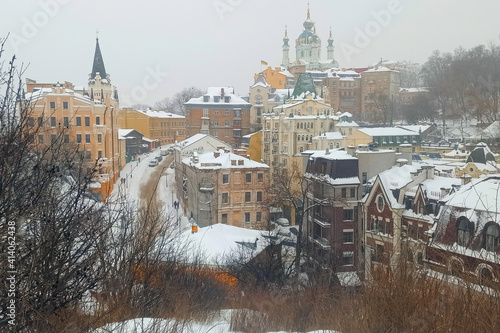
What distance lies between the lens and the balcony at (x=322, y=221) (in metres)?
22.4

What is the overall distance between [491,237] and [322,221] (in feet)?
32.5

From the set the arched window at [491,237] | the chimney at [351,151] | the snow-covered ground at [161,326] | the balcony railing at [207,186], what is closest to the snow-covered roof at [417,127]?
the chimney at [351,151]

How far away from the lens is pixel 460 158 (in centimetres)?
3338

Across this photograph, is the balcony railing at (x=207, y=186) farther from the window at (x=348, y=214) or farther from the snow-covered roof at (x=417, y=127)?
the snow-covered roof at (x=417, y=127)

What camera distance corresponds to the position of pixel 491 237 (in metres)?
13.9

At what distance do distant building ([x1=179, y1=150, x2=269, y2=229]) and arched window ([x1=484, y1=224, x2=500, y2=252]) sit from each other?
16188mm

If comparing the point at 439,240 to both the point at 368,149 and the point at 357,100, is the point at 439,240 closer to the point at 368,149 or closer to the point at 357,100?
the point at 368,149

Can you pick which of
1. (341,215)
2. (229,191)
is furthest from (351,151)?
(229,191)

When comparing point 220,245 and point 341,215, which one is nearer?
point 220,245

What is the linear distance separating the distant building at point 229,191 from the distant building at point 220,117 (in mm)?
21618

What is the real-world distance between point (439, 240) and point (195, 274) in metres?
7.93

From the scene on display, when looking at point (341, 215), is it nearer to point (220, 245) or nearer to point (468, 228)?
point (220, 245)

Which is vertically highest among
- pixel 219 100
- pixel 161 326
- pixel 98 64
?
pixel 98 64

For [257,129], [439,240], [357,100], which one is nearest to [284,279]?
[439,240]
